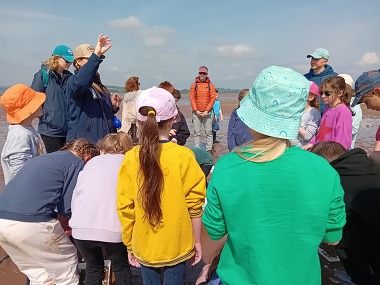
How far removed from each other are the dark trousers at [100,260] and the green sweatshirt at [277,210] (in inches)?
54.9

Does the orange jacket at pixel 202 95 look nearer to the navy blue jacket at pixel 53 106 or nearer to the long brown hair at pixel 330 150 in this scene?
the navy blue jacket at pixel 53 106

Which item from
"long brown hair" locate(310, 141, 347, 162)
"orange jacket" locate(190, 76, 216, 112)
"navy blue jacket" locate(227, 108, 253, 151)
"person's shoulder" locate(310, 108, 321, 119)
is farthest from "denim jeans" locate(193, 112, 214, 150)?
"long brown hair" locate(310, 141, 347, 162)

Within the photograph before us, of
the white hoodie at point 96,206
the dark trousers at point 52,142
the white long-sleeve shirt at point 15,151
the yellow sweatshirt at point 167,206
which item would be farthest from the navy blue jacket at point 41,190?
the dark trousers at point 52,142

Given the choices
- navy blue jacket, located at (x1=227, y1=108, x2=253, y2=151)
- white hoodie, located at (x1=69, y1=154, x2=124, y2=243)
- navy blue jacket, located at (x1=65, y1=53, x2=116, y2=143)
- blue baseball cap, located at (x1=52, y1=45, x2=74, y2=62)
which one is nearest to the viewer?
white hoodie, located at (x1=69, y1=154, x2=124, y2=243)

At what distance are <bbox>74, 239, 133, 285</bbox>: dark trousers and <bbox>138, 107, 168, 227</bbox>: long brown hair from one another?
26.9 inches

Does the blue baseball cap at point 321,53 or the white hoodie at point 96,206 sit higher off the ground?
the blue baseball cap at point 321,53

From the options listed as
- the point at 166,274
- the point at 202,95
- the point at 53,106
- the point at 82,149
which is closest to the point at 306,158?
the point at 166,274

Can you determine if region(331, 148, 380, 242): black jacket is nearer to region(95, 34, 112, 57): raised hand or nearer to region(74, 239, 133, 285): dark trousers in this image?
region(74, 239, 133, 285): dark trousers

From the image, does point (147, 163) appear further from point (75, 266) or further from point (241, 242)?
point (75, 266)

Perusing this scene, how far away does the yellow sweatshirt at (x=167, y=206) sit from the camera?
7.43ft

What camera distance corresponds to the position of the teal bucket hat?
154cm

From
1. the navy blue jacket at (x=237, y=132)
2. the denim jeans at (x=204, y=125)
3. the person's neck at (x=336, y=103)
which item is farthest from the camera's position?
the denim jeans at (x=204, y=125)

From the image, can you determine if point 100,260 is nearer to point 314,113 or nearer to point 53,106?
point 53,106

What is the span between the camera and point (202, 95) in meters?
8.83
